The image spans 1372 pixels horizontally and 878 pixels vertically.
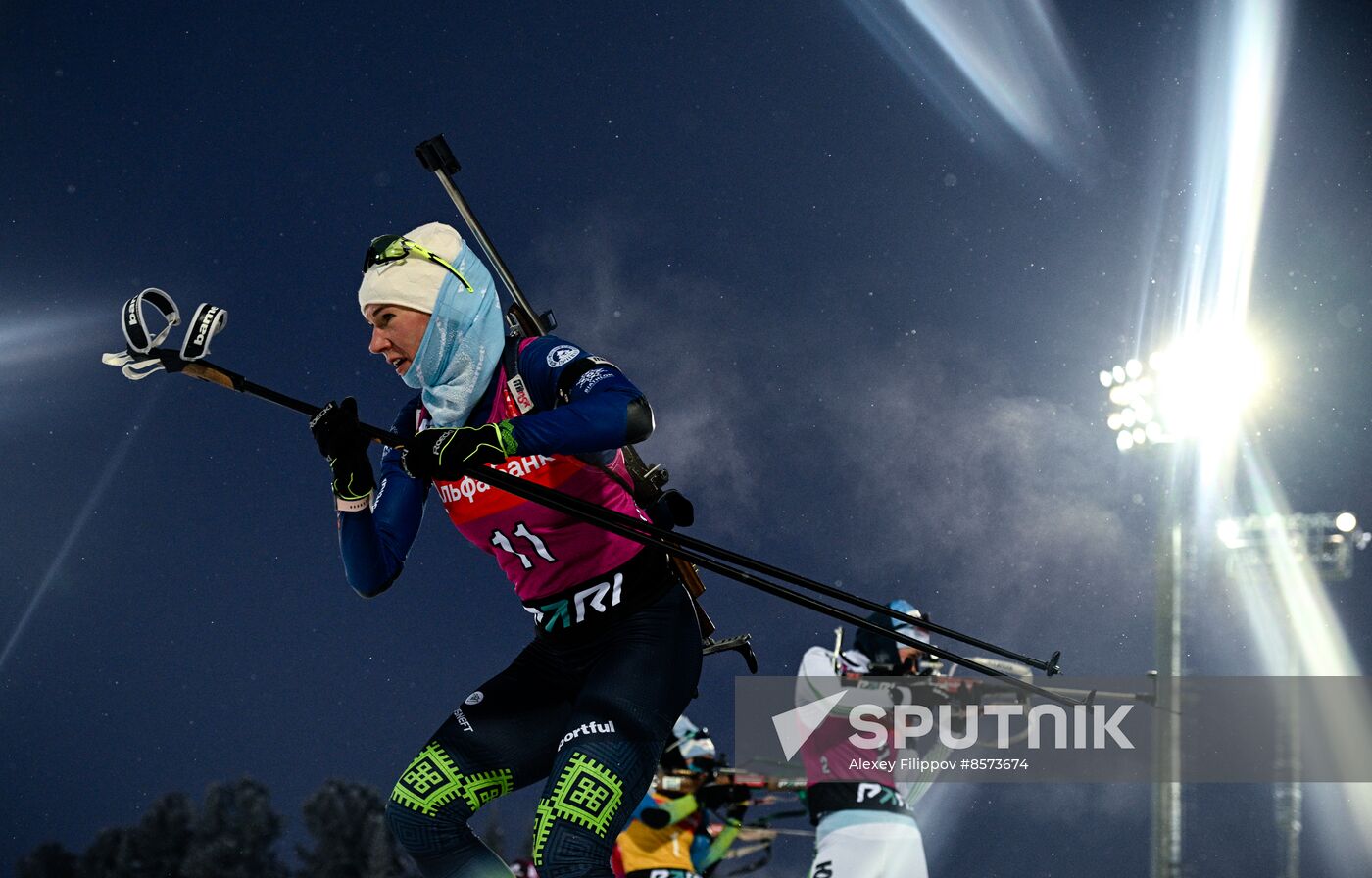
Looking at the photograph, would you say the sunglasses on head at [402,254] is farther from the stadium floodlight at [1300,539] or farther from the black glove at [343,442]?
the stadium floodlight at [1300,539]

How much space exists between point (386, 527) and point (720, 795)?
28.1ft

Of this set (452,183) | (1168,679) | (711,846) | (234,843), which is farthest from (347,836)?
(452,183)

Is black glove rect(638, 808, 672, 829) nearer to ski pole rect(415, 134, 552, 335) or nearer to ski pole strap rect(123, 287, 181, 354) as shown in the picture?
ski pole rect(415, 134, 552, 335)

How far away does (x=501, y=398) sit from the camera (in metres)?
4.08

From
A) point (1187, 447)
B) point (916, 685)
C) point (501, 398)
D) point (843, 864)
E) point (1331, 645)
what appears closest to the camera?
point (501, 398)

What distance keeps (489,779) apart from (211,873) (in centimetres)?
2713

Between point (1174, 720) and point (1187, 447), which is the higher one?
point (1187, 447)

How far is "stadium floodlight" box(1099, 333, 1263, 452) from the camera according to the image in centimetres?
1627

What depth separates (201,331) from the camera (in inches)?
143

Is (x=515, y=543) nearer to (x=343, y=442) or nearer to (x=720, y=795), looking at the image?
(x=343, y=442)

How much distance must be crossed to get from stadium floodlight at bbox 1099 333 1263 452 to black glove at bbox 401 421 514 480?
14.3 metres

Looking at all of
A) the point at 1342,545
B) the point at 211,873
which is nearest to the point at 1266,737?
the point at 1342,545

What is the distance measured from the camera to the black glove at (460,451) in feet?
11.4

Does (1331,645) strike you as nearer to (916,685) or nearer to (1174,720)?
(1174,720)
